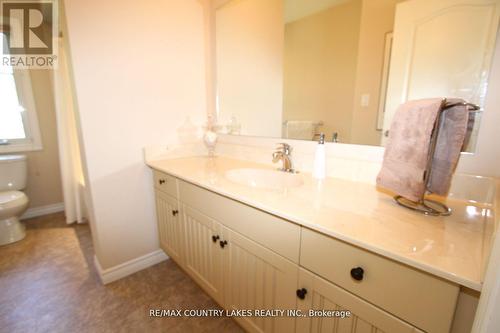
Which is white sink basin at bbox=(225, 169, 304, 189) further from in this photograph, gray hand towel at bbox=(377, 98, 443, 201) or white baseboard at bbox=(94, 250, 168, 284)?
white baseboard at bbox=(94, 250, 168, 284)

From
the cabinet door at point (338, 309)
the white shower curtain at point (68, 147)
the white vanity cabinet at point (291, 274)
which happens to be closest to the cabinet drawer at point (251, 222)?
the white vanity cabinet at point (291, 274)

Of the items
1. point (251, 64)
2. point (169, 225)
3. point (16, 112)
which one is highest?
point (251, 64)

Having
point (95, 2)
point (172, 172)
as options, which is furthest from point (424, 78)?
point (95, 2)

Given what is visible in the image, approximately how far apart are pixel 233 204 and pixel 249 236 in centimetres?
16

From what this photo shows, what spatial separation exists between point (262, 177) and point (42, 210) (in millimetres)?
2879

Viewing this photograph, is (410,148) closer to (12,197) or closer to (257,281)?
(257,281)

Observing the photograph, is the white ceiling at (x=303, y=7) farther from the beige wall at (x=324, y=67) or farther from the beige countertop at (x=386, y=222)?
the beige countertop at (x=386, y=222)

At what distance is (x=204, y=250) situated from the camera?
1.30 m

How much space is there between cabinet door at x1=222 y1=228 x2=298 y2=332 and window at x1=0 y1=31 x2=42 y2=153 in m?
2.81

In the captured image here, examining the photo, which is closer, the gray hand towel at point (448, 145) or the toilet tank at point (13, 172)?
the gray hand towel at point (448, 145)

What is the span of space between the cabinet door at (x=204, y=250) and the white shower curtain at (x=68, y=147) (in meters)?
1.53

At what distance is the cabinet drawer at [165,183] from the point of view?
1.46 meters

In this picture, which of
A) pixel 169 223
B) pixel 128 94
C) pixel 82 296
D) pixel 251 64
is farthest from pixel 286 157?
pixel 82 296

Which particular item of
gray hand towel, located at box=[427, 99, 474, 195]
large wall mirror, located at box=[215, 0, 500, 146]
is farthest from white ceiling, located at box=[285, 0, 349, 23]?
gray hand towel, located at box=[427, 99, 474, 195]
